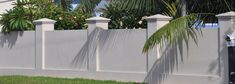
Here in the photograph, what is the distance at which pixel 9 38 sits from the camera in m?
20.3

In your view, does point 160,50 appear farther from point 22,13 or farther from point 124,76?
point 22,13

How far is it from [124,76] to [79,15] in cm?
492

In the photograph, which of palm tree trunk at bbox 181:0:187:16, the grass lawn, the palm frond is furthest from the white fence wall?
palm tree trunk at bbox 181:0:187:16

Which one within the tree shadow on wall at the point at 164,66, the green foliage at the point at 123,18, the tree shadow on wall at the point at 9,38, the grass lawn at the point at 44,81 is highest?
the green foliage at the point at 123,18

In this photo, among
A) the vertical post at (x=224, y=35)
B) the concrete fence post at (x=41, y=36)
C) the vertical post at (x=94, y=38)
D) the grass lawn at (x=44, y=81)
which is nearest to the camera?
the vertical post at (x=224, y=35)

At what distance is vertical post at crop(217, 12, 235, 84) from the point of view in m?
13.2

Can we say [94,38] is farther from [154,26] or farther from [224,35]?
[224,35]

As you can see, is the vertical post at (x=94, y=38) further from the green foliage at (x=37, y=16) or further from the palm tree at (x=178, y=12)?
the green foliage at (x=37, y=16)

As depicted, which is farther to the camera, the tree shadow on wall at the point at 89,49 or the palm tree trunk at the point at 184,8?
the tree shadow on wall at the point at 89,49

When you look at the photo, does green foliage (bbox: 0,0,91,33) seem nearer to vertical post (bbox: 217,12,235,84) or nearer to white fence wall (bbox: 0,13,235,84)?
white fence wall (bbox: 0,13,235,84)

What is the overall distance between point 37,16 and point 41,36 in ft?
6.07

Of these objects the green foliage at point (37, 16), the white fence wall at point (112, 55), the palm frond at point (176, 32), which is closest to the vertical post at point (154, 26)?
the white fence wall at point (112, 55)

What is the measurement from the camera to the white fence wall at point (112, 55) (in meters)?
14.0

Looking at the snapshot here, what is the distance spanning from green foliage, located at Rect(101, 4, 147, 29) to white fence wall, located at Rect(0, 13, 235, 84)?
2059 millimetres
